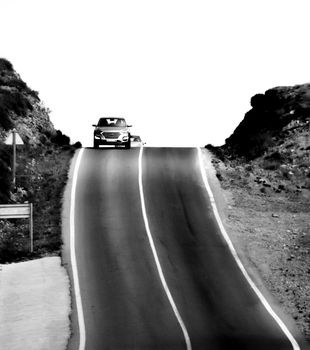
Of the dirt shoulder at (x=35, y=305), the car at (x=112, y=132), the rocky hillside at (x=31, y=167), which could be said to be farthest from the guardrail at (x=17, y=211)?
the car at (x=112, y=132)

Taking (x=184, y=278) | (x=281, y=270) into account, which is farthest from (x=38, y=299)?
(x=281, y=270)

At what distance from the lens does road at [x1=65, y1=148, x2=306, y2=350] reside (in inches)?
1045

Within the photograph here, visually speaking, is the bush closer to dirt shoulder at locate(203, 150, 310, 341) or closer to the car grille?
the car grille

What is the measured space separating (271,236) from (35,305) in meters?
13.3

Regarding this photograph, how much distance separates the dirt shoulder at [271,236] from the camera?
3150cm

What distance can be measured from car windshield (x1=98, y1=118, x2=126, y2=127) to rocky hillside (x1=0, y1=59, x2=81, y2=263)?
2.36 meters

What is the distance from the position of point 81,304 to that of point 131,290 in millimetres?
2270

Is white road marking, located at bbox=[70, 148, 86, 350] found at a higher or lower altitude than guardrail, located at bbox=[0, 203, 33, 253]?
lower

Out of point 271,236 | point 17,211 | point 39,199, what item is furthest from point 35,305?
point 39,199

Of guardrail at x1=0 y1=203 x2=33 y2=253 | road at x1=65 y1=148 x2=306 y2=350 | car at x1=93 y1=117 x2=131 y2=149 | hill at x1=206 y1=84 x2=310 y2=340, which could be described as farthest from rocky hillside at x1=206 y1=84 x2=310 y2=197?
guardrail at x1=0 y1=203 x2=33 y2=253

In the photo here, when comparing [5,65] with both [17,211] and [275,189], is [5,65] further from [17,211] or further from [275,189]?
[17,211]

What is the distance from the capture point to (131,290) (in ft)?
103

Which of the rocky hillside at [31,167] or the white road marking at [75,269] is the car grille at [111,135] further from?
the white road marking at [75,269]

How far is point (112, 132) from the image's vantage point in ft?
175
